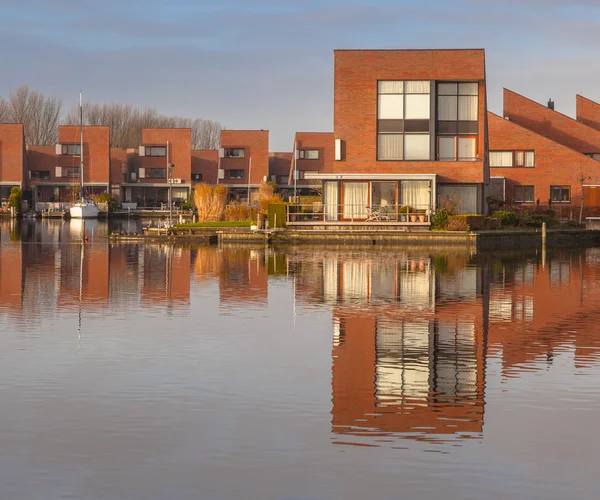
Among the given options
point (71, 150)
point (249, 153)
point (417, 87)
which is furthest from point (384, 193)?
point (71, 150)

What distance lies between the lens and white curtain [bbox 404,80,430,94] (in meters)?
57.4

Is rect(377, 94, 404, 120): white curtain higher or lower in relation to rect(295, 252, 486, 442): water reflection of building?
higher

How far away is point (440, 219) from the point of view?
53.2 m

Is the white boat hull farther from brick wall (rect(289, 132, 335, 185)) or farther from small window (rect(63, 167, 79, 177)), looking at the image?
brick wall (rect(289, 132, 335, 185))

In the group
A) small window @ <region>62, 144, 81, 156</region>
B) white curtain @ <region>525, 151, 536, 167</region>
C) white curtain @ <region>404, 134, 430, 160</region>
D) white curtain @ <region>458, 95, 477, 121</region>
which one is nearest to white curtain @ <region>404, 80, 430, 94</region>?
white curtain @ <region>458, 95, 477, 121</region>

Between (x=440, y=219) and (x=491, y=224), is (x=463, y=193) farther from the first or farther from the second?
(x=440, y=219)

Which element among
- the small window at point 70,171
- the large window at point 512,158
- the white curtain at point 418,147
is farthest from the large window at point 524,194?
the small window at point 70,171

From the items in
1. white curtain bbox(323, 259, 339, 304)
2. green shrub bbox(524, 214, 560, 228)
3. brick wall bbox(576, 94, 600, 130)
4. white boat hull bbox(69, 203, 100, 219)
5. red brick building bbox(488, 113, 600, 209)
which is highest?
brick wall bbox(576, 94, 600, 130)

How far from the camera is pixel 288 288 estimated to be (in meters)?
28.5

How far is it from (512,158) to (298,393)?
6485 cm

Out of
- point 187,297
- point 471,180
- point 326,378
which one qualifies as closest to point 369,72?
point 471,180

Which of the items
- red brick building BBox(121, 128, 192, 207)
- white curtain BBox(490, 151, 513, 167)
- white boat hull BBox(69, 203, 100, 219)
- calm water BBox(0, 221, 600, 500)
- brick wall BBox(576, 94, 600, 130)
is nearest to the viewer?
calm water BBox(0, 221, 600, 500)

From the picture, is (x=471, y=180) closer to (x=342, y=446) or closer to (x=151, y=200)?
(x=342, y=446)

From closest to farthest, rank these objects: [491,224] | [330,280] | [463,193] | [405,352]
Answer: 1. [405,352]
2. [330,280]
3. [491,224]
4. [463,193]
